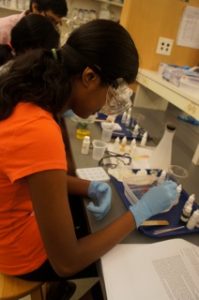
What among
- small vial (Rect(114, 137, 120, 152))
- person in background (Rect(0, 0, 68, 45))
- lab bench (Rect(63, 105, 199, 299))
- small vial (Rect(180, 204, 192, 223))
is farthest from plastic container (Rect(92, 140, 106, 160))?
person in background (Rect(0, 0, 68, 45))

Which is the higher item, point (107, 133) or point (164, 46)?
point (164, 46)

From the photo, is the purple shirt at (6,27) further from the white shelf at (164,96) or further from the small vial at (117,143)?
the small vial at (117,143)

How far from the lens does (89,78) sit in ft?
2.66

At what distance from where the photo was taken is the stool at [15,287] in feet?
2.84

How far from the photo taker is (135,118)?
190cm

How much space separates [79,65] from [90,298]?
3.53ft

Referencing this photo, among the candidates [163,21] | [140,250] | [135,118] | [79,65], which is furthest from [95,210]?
[163,21]

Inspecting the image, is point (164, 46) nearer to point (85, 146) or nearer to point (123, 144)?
point (123, 144)

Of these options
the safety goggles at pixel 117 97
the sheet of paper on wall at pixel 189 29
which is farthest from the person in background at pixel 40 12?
the safety goggles at pixel 117 97

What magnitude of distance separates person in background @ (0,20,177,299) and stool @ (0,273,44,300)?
2 centimetres

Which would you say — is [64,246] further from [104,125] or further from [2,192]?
[104,125]

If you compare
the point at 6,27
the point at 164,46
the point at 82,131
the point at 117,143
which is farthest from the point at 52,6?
the point at 117,143

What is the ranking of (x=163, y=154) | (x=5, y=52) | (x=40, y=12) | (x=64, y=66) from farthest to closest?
(x=40, y=12) → (x=5, y=52) → (x=163, y=154) → (x=64, y=66)

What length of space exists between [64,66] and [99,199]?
0.48m
